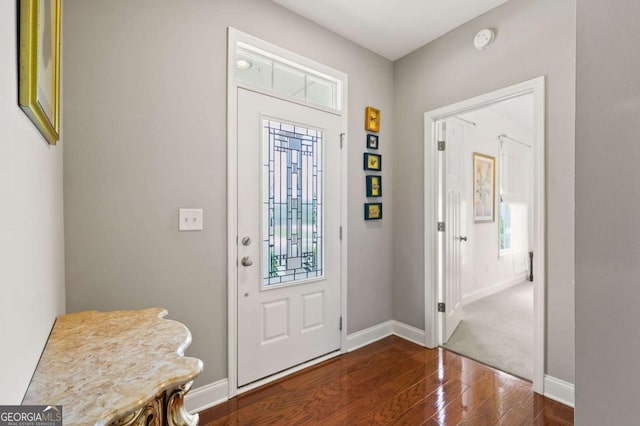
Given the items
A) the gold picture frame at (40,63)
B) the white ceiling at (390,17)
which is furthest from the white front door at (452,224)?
the gold picture frame at (40,63)

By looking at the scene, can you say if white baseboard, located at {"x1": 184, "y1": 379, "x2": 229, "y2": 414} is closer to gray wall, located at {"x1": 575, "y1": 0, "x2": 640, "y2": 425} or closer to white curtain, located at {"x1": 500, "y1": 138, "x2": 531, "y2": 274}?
gray wall, located at {"x1": 575, "y1": 0, "x2": 640, "y2": 425}

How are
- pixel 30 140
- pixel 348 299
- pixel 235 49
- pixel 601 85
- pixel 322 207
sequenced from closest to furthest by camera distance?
pixel 601 85, pixel 30 140, pixel 235 49, pixel 322 207, pixel 348 299

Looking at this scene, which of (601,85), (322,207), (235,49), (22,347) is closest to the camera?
(601,85)

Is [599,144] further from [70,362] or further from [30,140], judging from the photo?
[70,362]

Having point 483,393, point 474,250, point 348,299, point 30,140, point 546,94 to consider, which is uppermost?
point 546,94

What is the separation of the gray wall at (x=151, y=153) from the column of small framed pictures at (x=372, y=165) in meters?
1.08

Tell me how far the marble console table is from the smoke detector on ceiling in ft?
9.13

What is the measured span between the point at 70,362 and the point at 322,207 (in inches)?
71.7

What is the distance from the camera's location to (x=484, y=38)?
2.28m

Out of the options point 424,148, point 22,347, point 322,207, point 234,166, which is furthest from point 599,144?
point 424,148

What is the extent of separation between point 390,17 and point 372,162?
118cm

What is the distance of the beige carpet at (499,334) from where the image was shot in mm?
2447

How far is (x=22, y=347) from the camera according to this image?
28.7 inches

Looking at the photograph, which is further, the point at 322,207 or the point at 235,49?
the point at 322,207
